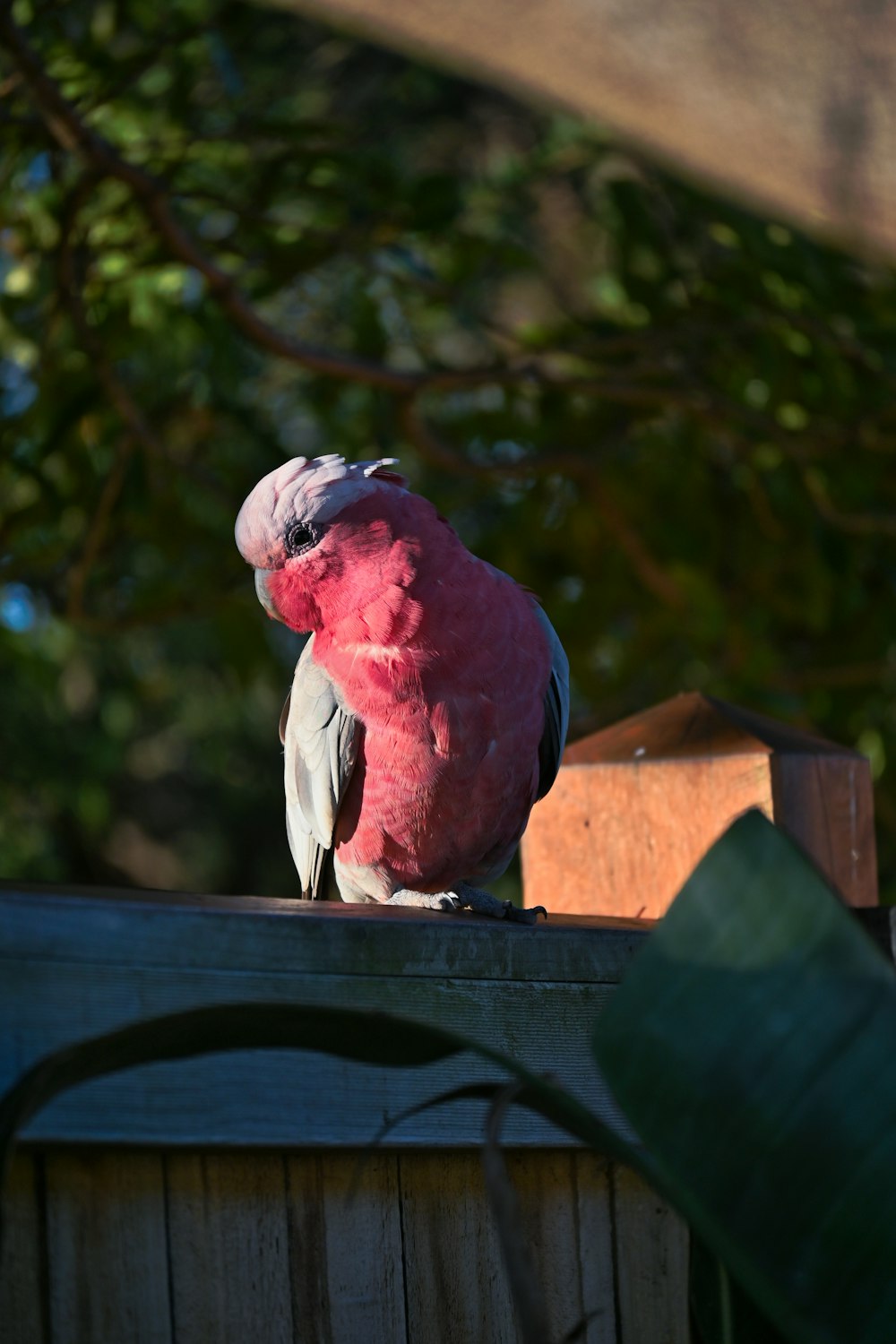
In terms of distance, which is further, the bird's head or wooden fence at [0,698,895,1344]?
the bird's head

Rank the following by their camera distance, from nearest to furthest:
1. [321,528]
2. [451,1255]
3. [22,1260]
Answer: [22,1260], [451,1255], [321,528]

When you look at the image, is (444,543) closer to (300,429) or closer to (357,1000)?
(357,1000)

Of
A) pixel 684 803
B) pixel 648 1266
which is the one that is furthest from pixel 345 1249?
pixel 684 803

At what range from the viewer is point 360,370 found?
3.25m

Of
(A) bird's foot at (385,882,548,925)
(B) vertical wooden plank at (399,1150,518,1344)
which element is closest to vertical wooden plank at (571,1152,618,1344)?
(B) vertical wooden plank at (399,1150,518,1344)

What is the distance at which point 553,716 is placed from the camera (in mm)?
2453

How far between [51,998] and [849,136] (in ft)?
2.97

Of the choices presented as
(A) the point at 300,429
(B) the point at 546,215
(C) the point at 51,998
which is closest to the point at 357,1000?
(C) the point at 51,998

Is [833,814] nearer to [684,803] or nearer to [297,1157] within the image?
[684,803]

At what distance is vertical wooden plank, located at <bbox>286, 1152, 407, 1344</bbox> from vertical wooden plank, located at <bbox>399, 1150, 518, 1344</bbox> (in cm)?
2

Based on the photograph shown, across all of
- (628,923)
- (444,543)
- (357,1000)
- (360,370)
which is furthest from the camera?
(360,370)

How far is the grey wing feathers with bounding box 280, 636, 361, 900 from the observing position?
7.29 ft

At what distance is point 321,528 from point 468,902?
2.09 ft

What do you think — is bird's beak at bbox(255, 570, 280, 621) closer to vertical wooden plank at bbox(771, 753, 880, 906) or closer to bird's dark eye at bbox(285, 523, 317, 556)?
bird's dark eye at bbox(285, 523, 317, 556)
